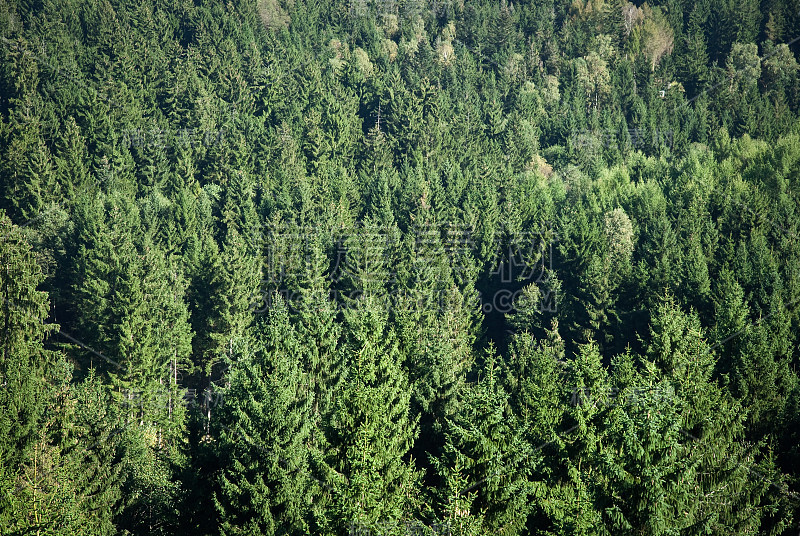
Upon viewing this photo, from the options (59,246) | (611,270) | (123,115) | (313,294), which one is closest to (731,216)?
(611,270)

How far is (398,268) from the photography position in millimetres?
71875

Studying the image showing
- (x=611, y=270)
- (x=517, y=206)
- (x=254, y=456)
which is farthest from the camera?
(x=517, y=206)

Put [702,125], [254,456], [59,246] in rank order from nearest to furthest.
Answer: [254,456] → [59,246] → [702,125]

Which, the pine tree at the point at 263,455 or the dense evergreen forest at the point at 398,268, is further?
the pine tree at the point at 263,455

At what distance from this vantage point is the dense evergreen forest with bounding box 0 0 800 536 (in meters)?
29.8

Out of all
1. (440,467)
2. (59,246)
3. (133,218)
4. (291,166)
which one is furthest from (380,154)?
(440,467)

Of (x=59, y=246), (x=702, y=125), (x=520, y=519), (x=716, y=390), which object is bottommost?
(x=702, y=125)

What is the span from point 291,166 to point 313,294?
39.4 meters

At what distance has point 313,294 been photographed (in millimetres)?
59125

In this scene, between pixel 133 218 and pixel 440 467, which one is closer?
pixel 440 467

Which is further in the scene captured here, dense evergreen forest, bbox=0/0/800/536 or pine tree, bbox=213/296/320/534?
pine tree, bbox=213/296/320/534

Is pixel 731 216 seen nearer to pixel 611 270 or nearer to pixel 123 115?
pixel 611 270

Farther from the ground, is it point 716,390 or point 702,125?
point 716,390

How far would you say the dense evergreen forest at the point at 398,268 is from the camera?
2981 centimetres
